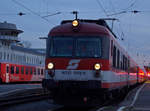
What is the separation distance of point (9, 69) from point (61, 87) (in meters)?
26.2

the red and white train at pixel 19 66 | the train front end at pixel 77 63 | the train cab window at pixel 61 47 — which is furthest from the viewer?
the red and white train at pixel 19 66

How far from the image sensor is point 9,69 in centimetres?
Answer: 3806

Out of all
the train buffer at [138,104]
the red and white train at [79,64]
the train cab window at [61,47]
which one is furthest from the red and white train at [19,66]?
the red and white train at [79,64]

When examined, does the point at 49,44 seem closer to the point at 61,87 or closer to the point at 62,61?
the point at 62,61

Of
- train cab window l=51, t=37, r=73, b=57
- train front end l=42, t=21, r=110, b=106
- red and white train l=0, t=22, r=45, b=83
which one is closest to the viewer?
train front end l=42, t=21, r=110, b=106

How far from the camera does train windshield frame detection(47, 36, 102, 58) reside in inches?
511

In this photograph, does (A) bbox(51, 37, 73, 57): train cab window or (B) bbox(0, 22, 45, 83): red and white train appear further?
(B) bbox(0, 22, 45, 83): red and white train

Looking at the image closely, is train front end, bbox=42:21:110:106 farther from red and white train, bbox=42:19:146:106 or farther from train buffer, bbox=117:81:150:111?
train buffer, bbox=117:81:150:111

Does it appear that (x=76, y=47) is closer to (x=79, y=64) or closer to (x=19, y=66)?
(x=79, y=64)

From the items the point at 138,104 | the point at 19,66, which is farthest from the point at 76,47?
the point at 19,66

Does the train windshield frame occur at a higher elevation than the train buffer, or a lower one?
higher

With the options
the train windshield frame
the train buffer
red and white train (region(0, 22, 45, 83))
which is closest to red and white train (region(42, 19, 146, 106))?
the train windshield frame

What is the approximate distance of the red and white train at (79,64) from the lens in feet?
41.5

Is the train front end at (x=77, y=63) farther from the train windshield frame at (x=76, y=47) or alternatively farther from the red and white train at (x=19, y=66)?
the red and white train at (x=19, y=66)
